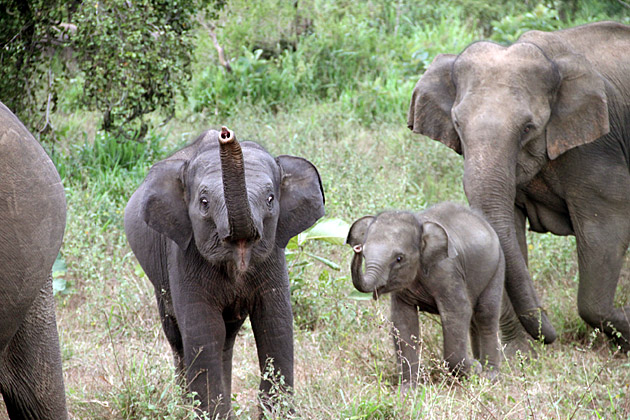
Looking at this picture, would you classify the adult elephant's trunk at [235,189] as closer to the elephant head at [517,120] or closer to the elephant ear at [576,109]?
the elephant head at [517,120]

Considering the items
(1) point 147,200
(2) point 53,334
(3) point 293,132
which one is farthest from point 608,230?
(3) point 293,132

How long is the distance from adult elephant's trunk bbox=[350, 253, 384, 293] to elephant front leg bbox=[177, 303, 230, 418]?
726 mm

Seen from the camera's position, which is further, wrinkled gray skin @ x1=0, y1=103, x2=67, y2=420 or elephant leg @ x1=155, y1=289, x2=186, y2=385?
elephant leg @ x1=155, y1=289, x2=186, y2=385

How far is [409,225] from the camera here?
4766mm

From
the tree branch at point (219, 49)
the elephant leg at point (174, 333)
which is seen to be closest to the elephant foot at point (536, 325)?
the elephant leg at point (174, 333)

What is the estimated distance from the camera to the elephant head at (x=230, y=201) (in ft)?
10.6

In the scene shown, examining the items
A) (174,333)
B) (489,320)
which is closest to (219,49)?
(489,320)

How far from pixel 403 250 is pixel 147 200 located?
57.6 inches

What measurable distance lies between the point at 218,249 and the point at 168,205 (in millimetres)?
339

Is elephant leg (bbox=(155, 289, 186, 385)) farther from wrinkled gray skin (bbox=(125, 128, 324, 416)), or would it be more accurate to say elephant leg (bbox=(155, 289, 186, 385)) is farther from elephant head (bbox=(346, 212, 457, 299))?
elephant head (bbox=(346, 212, 457, 299))

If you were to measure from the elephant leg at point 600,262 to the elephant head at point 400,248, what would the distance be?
49.0 inches

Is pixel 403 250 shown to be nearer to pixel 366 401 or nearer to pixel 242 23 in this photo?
pixel 366 401

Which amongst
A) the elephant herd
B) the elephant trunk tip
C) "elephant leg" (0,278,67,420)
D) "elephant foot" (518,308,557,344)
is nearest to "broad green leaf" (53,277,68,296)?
the elephant herd

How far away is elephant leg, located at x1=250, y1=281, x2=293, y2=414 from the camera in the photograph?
3.82m
